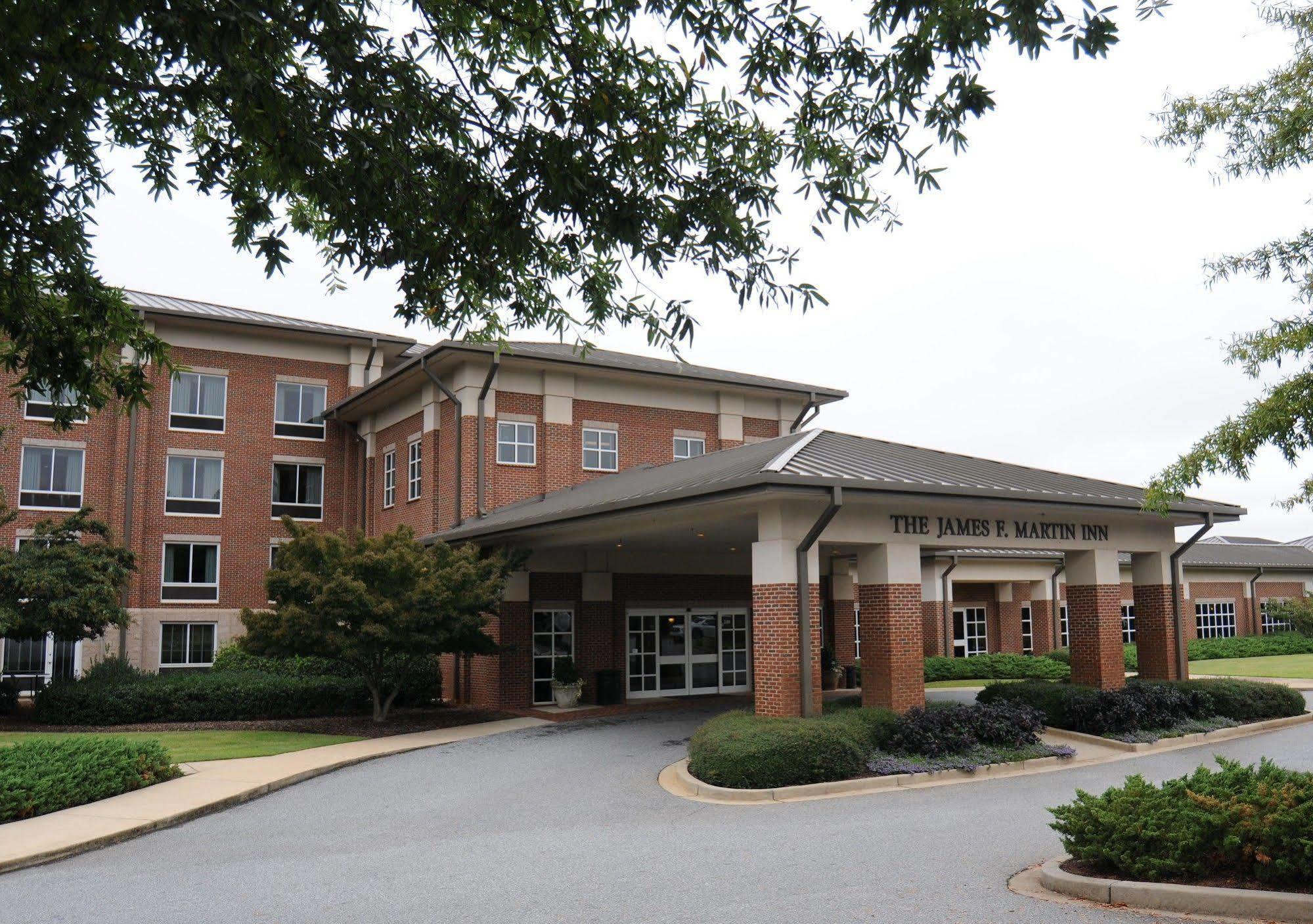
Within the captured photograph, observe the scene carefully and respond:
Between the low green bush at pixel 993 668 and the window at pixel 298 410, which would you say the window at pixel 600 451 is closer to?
the window at pixel 298 410

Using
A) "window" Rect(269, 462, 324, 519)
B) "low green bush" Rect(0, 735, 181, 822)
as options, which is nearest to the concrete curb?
"low green bush" Rect(0, 735, 181, 822)

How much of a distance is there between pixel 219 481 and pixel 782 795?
2548 centimetres

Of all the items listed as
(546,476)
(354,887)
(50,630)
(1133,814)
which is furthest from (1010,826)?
(50,630)

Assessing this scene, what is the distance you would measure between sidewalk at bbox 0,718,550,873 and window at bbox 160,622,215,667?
617 inches

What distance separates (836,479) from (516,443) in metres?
13.1

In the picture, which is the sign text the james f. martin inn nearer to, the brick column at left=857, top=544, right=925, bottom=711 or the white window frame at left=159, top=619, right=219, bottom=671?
the brick column at left=857, top=544, right=925, bottom=711

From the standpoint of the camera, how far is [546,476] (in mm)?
26656

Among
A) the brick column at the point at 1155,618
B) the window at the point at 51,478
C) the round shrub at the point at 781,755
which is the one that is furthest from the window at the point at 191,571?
the brick column at the point at 1155,618

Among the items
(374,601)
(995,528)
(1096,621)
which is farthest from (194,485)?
(1096,621)

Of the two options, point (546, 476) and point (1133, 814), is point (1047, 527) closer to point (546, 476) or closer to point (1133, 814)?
point (1133, 814)

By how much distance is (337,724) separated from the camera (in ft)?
66.3

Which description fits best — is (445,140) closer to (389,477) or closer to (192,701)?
(192,701)

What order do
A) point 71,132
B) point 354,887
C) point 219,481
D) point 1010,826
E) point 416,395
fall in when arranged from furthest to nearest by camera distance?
point 219,481 → point 416,395 → point 1010,826 → point 354,887 → point 71,132

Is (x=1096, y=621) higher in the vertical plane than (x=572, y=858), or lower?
higher
